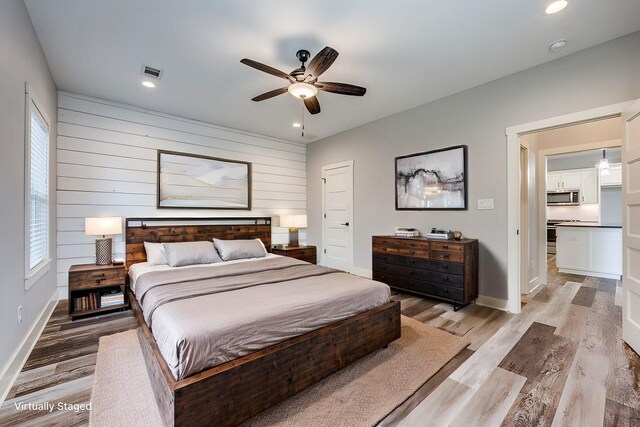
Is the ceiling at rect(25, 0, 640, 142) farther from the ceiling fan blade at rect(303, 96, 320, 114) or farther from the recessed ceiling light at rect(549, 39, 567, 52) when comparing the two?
the ceiling fan blade at rect(303, 96, 320, 114)

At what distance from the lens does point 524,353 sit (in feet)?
7.38

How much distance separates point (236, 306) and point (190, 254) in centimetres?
197

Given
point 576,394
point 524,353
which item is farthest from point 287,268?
point 576,394

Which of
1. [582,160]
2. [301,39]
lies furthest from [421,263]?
[582,160]

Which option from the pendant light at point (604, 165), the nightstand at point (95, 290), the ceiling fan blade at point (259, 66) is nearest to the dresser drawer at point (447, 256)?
→ the ceiling fan blade at point (259, 66)

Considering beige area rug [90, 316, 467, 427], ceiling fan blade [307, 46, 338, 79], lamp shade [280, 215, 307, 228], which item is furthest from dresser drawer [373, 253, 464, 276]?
ceiling fan blade [307, 46, 338, 79]

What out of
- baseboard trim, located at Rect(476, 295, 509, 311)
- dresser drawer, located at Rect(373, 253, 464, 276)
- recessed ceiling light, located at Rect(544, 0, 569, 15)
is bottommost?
baseboard trim, located at Rect(476, 295, 509, 311)

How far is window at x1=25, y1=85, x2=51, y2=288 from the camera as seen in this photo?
2271 mm

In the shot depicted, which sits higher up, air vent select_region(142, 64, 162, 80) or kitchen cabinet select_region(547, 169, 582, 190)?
air vent select_region(142, 64, 162, 80)

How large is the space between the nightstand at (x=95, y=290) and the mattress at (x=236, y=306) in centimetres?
50

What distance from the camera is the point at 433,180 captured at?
12.5ft

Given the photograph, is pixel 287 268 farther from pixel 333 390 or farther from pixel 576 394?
pixel 576 394

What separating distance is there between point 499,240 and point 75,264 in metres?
5.29

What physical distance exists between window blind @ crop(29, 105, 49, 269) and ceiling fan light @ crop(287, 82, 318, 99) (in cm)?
229
